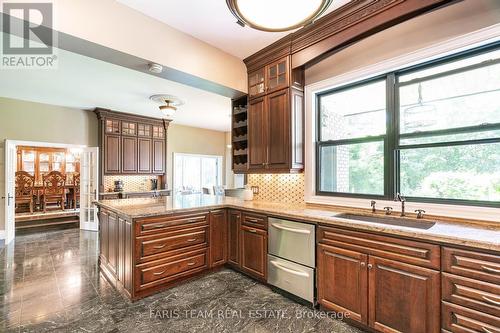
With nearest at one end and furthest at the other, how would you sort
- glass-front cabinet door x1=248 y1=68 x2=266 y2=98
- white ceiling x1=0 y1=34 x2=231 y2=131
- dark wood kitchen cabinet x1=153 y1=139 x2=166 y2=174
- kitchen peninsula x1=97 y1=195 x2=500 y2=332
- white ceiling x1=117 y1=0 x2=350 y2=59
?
1. kitchen peninsula x1=97 y1=195 x2=500 y2=332
2. white ceiling x1=117 y1=0 x2=350 y2=59
3. glass-front cabinet door x1=248 y1=68 x2=266 y2=98
4. white ceiling x1=0 y1=34 x2=231 y2=131
5. dark wood kitchen cabinet x1=153 y1=139 x2=166 y2=174

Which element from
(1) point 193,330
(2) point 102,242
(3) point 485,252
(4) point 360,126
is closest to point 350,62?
(4) point 360,126

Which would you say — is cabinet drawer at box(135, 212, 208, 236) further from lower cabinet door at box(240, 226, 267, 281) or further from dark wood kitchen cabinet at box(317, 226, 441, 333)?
dark wood kitchen cabinet at box(317, 226, 441, 333)

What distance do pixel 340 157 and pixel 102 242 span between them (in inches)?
137

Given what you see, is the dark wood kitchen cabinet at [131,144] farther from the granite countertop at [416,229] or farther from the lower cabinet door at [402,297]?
the lower cabinet door at [402,297]

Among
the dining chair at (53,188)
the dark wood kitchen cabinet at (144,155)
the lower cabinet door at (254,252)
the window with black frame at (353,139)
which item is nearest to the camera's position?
the window with black frame at (353,139)

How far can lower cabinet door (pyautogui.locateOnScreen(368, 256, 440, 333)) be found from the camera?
1694 mm

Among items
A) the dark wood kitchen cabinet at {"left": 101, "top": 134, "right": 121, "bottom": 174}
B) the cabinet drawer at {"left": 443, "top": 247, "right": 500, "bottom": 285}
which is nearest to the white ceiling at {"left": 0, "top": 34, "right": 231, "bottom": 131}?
the dark wood kitchen cabinet at {"left": 101, "top": 134, "right": 121, "bottom": 174}

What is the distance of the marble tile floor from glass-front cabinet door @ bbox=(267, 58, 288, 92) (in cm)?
258

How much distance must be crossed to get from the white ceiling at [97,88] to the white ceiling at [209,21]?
58.6 inches

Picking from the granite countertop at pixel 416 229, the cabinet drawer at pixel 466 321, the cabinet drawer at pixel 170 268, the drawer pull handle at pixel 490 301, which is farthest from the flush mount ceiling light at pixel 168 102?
the drawer pull handle at pixel 490 301

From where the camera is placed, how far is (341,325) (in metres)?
2.15

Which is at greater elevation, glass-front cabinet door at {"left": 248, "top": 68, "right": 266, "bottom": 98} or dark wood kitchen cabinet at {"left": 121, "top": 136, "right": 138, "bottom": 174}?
glass-front cabinet door at {"left": 248, "top": 68, "right": 266, "bottom": 98}

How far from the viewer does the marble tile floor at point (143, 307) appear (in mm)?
2127

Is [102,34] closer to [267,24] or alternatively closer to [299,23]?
[267,24]
